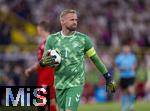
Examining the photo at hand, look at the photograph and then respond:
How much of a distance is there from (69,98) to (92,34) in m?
17.8

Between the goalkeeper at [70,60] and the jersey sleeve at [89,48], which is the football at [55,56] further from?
the jersey sleeve at [89,48]

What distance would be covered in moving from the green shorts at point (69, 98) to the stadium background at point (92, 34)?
32.9 feet

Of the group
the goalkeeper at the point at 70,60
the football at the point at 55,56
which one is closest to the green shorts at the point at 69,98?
the goalkeeper at the point at 70,60

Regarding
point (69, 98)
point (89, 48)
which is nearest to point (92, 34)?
point (89, 48)

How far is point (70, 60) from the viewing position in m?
11.1

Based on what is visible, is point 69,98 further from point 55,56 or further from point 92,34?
point 92,34

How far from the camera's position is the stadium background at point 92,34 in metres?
24.5

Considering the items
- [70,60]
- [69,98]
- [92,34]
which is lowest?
[69,98]

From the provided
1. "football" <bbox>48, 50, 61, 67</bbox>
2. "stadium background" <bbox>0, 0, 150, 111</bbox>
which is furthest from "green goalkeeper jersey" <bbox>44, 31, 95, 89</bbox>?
"stadium background" <bbox>0, 0, 150, 111</bbox>

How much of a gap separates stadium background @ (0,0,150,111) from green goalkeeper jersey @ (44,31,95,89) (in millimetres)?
10052

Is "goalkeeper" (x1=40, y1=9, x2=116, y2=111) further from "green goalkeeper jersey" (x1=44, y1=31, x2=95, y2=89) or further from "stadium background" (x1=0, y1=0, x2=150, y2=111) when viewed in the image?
"stadium background" (x1=0, y1=0, x2=150, y2=111)

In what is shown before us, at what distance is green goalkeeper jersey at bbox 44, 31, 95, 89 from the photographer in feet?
36.2

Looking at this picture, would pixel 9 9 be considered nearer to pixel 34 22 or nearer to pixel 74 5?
pixel 34 22

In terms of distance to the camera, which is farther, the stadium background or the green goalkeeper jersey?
the stadium background
